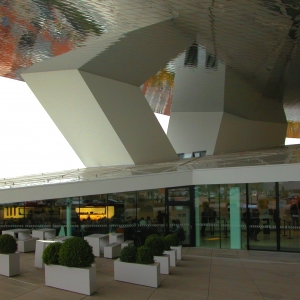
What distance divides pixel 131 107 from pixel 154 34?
5238 mm

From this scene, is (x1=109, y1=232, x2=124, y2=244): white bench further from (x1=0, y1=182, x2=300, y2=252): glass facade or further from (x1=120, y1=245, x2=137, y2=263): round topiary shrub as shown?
(x1=120, y1=245, x2=137, y2=263): round topiary shrub

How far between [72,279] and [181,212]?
26.4ft

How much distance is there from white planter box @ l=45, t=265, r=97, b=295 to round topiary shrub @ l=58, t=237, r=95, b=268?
0.13m

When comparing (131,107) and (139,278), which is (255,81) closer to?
(131,107)

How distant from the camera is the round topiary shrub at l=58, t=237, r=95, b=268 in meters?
7.93

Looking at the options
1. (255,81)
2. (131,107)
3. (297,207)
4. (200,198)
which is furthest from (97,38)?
(255,81)

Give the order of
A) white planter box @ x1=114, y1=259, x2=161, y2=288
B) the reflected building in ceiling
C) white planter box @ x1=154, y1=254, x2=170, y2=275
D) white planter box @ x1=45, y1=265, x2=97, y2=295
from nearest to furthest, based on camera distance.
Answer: white planter box @ x1=45, y1=265, x2=97, y2=295 < white planter box @ x1=114, y1=259, x2=161, y2=288 < white planter box @ x1=154, y1=254, x2=170, y2=275 < the reflected building in ceiling

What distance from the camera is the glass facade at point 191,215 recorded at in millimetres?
14430

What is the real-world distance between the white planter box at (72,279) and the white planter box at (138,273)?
972 mm

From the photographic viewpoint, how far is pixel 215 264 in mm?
11812

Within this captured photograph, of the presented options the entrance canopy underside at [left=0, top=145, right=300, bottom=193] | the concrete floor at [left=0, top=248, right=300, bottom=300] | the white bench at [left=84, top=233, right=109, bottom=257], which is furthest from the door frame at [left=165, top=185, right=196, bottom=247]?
the white bench at [left=84, top=233, right=109, bottom=257]

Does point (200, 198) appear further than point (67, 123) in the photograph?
No

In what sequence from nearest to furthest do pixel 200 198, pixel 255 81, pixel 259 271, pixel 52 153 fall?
pixel 259 271, pixel 200 198, pixel 255 81, pixel 52 153

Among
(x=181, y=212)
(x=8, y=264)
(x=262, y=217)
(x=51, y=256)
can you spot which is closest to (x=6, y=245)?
(x=8, y=264)
